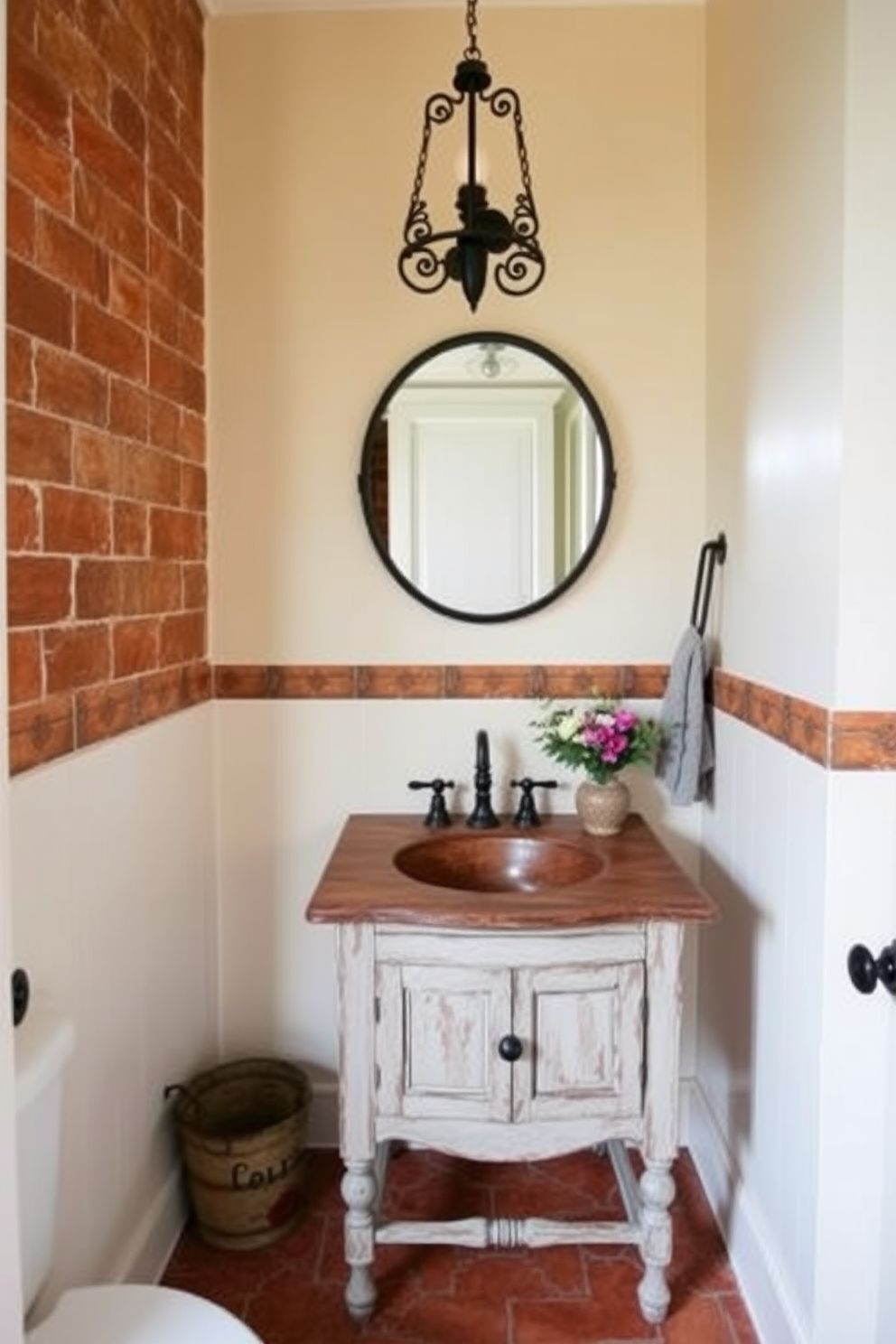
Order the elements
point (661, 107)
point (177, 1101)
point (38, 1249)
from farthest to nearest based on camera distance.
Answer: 1. point (661, 107)
2. point (177, 1101)
3. point (38, 1249)

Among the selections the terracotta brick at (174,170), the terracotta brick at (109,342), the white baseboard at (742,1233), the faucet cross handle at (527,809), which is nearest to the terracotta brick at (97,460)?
the terracotta brick at (109,342)

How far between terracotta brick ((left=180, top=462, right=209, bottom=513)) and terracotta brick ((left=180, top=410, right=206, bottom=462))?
0.02 metres

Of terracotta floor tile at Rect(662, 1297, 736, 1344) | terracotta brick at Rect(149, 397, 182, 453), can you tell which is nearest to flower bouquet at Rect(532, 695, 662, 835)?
terracotta floor tile at Rect(662, 1297, 736, 1344)

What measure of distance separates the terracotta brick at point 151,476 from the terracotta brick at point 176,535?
0.03m

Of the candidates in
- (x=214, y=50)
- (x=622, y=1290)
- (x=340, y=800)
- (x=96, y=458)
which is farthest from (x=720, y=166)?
Result: (x=622, y=1290)

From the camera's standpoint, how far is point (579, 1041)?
1.68m

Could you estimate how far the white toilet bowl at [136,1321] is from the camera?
3.90 feet

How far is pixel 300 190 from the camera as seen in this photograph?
2.16 metres

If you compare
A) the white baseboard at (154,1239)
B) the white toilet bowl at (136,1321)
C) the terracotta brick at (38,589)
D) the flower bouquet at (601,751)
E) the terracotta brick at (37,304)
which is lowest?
the white baseboard at (154,1239)

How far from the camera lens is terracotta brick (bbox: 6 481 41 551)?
1.31 m

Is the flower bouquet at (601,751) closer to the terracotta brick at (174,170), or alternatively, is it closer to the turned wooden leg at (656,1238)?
the turned wooden leg at (656,1238)

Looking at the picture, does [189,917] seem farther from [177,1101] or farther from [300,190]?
[300,190]

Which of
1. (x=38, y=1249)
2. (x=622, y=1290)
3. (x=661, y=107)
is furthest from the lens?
(x=661, y=107)

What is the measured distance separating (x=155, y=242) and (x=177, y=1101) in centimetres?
170
